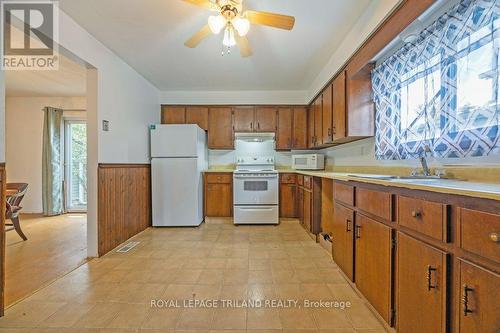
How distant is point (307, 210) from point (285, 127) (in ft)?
5.94

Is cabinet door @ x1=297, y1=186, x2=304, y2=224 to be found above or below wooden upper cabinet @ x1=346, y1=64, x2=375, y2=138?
below

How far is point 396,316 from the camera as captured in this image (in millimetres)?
1440

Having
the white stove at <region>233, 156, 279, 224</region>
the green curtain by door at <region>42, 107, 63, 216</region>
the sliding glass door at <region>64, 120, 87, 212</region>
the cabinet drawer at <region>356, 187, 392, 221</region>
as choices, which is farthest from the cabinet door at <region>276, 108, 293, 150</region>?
the green curtain by door at <region>42, 107, 63, 216</region>

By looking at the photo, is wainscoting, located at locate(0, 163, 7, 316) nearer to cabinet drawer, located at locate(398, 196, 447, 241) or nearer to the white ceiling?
the white ceiling

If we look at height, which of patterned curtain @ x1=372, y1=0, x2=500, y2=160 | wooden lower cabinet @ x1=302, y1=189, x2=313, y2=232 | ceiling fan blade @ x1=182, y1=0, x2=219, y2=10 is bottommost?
wooden lower cabinet @ x1=302, y1=189, x2=313, y2=232

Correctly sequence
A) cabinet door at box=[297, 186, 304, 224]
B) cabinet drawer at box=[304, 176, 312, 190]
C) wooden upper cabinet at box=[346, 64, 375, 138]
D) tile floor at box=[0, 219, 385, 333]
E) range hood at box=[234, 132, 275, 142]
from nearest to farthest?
tile floor at box=[0, 219, 385, 333], wooden upper cabinet at box=[346, 64, 375, 138], cabinet drawer at box=[304, 176, 312, 190], cabinet door at box=[297, 186, 304, 224], range hood at box=[234, 132, 275, 142]

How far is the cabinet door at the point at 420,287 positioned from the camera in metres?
1.08

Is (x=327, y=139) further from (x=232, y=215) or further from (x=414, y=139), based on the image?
(x=232, y=215)

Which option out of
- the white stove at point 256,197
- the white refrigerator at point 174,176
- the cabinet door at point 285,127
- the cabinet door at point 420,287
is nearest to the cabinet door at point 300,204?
the white stove at point 256,197

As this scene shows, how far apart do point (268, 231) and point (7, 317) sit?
2.95 meters

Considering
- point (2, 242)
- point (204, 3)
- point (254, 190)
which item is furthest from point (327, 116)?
point (2, 242)

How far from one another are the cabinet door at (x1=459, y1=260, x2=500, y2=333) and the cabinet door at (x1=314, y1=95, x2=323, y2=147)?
3006 mm

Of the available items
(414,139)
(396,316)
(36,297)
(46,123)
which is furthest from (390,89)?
(46,123)

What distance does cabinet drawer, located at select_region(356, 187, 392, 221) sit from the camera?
1.52m
